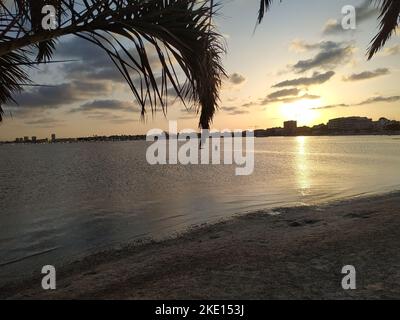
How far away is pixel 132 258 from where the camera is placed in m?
8.32

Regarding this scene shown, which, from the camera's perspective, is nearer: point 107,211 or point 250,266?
point 250,266

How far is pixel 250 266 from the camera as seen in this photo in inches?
233

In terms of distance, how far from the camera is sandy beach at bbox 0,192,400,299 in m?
4.84

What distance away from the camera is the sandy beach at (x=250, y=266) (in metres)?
4.84

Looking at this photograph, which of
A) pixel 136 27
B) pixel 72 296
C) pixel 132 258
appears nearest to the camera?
pixel 136 27

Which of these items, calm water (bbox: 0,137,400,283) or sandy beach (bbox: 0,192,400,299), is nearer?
sandy beach (bbox: 0,192,400,299)

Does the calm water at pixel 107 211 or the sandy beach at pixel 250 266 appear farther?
the calm water at pixel 107 211

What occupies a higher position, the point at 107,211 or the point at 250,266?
the point at 250,266

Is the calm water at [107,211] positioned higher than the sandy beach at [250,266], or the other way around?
the sandy beach at [250,266]

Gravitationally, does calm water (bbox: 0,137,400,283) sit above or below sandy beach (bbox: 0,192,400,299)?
below
